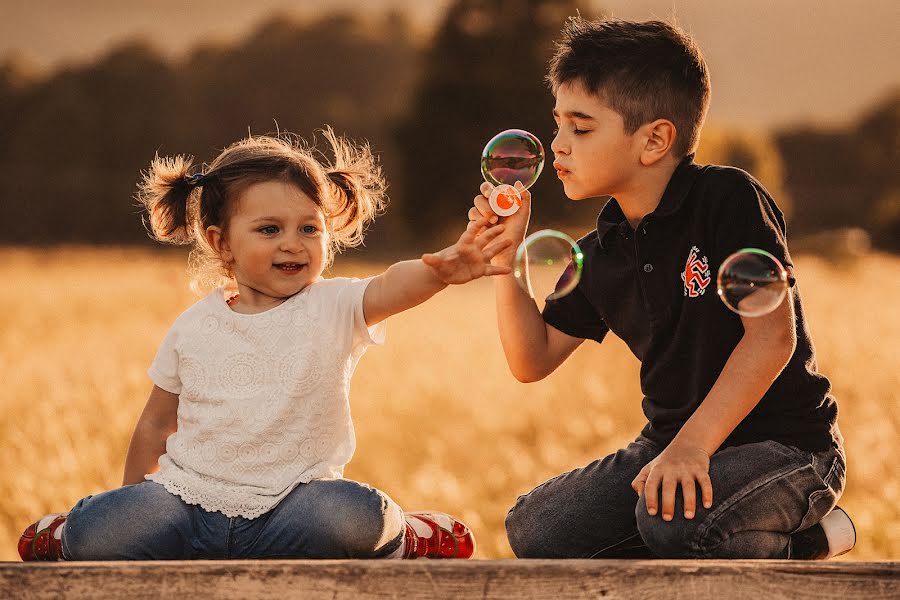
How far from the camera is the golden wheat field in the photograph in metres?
4.36

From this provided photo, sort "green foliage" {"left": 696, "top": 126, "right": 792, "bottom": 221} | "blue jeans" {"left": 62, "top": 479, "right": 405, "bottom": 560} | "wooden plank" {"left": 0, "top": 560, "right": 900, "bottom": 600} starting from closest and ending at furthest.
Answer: "wooden plank" {"left": 0, "top": 560, "right": 900, "bottom": 600} < "blue jeans" {"left": 62, "top": 479, "right": 405, "bottom": 560} < "green foliage" {"left": 696, "top": 126, "right": 792, "bottom": 221}

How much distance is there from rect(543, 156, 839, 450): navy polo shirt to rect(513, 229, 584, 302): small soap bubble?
14 cm

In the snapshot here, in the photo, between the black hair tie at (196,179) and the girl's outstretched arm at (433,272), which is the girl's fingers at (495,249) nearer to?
the girl's outstretched arm at (433,272)

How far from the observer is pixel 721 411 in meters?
2.53

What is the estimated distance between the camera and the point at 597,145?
2.84m

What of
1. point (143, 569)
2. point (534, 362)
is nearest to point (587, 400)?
point (534, 362)

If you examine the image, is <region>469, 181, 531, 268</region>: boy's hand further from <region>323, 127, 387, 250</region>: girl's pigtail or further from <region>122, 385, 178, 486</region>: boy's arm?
<region>122, 385, 178, 486</region>: boy's arm

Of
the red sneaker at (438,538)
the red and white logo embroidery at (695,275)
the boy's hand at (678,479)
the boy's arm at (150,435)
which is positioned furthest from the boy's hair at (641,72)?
the boy's arm at (150,435)

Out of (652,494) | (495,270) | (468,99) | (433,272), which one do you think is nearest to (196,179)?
(433,272)

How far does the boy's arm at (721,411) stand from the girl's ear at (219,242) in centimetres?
134

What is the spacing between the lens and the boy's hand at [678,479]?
2459 mm

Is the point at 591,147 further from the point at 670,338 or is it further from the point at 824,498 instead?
the point at 824,498

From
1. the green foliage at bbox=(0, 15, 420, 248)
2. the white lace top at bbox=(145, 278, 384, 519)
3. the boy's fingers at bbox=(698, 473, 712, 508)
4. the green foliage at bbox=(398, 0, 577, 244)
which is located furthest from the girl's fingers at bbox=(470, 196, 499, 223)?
the green foliage at bbox=(398, 0, 577, 244)

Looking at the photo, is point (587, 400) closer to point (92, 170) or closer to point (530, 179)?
point (530, 179)
